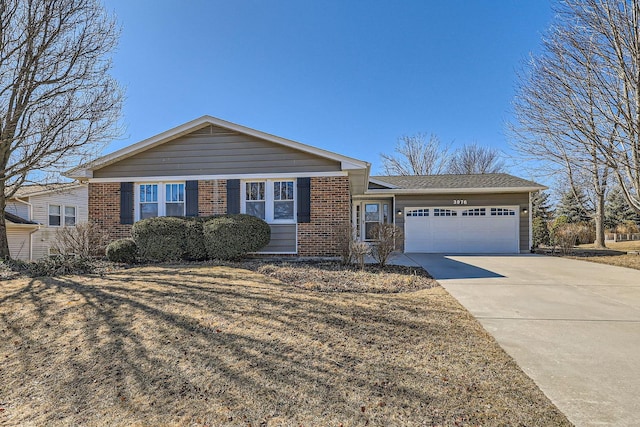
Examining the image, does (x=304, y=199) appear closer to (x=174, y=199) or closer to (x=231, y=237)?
(x=231, y=237)

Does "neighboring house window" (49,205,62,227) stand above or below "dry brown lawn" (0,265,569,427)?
above

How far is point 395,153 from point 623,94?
72.1 feet

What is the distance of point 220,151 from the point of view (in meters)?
10.0

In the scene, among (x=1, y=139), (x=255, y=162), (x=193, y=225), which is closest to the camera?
(x=1, y=139)

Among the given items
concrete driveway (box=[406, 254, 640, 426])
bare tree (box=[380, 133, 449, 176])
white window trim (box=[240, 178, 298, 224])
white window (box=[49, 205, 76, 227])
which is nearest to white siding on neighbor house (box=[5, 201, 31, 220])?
white window (box=[49, 205, 76, 227])

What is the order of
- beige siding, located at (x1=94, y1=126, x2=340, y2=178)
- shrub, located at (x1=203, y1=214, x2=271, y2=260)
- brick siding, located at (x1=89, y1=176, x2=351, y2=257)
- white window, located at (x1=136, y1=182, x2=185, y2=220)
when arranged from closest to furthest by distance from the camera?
shrub, located at (x1=203, y1=214, x2=271, y2=260)
brick siding, located at (x1=89, y1=176, x2=351, y2=257)
beige siding, located at (x1=94, y1=126, x2=340, y2=178)
white window, located at (x1=136, y1=182, x2=185, y2=220)

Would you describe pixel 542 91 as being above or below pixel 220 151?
above

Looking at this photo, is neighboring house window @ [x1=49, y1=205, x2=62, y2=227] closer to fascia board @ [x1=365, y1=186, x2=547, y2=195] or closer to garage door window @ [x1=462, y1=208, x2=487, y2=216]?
fascia board @ [x1=365, y1=186, x2=547, y2=195]

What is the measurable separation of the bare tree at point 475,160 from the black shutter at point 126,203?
87.2 ft

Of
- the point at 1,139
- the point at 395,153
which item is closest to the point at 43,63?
the point at 1,139

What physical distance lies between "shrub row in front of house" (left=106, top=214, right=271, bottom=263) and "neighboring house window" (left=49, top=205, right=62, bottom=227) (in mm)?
11549

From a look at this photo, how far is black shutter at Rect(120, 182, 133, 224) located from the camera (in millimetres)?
10062

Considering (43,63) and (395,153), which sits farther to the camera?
(395,153)

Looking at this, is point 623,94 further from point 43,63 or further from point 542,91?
point 43,63
